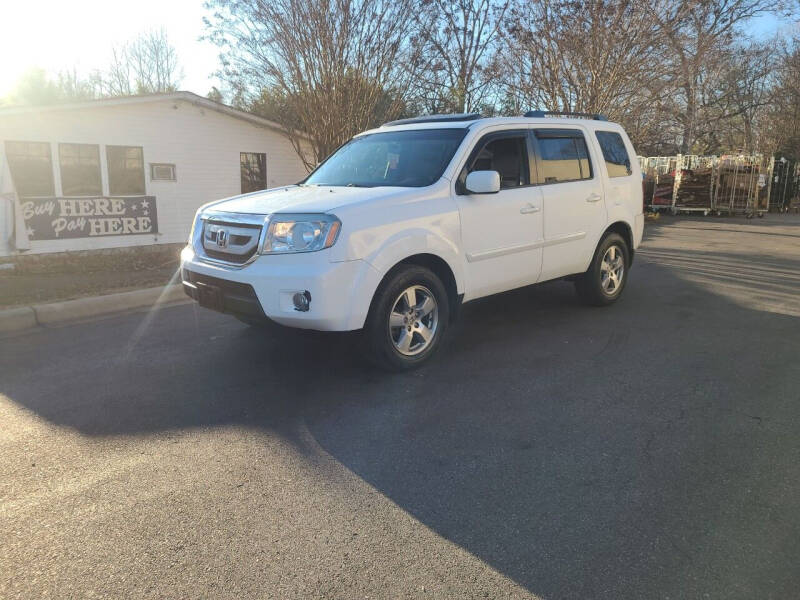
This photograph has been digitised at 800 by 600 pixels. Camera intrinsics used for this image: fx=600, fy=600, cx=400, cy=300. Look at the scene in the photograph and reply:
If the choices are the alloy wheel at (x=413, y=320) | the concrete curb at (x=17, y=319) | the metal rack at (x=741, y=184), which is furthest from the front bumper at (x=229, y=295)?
the metal rack at (x=741, y=184)

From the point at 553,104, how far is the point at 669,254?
8.47 metres

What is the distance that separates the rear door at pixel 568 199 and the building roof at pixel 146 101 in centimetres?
1073

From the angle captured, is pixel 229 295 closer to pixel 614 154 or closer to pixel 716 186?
pixel 614 154

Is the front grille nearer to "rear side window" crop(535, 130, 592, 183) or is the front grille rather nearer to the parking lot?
the parking lot

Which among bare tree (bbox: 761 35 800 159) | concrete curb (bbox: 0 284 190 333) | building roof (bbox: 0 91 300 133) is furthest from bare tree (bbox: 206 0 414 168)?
bare tree (bbox: 761 35 800 159)

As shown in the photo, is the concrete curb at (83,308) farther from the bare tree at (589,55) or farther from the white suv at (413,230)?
the bare tree at (589,55)

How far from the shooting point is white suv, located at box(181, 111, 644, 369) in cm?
413

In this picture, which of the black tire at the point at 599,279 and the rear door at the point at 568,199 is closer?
the rear door at the point at 568,199

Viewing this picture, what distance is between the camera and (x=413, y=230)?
14.8 feet

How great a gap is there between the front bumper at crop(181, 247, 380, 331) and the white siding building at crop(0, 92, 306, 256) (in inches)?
392

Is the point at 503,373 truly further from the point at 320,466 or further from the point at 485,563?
the point at 485,563

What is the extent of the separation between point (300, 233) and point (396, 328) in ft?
3.53

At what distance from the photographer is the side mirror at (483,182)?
15.5 feet

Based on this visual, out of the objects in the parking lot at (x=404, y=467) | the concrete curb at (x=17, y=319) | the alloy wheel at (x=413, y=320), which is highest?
the alloy wheel at (x=413, y=320)
